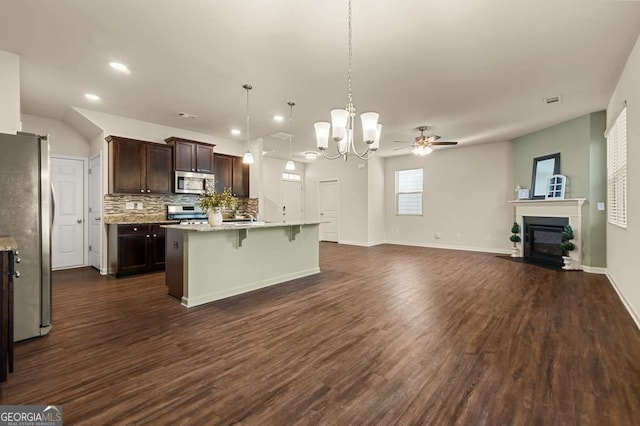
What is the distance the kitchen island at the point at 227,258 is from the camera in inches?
139

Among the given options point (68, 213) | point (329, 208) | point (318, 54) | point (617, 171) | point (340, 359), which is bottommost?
point (340, 359)

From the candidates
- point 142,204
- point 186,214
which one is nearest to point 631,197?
point 186,214

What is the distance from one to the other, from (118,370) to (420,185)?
830 centimetres

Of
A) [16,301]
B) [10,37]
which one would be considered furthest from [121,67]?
[16,301]

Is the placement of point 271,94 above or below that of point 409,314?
Result: above

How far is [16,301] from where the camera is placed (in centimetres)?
252

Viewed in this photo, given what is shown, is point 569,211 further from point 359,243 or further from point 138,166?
point 138,166

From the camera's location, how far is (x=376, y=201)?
920 cm

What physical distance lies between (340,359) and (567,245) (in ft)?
17.8

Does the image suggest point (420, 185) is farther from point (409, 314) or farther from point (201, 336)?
point (201, 336)

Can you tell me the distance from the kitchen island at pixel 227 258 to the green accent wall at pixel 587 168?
5.14 metres

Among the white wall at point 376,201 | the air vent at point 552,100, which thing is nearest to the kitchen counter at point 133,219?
the white wall at point 376,201

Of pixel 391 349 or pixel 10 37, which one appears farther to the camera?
pixel 10 37

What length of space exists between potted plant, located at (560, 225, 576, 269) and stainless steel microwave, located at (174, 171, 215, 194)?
7.01 m
